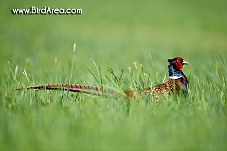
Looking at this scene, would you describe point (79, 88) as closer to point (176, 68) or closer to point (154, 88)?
point (154, 88)

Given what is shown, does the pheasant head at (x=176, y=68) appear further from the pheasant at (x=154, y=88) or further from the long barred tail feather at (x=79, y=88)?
the long barred tail feather at (x=79, y=88)

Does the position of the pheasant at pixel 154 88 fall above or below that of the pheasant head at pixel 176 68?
below

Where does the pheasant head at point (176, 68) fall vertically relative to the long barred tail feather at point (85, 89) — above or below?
above

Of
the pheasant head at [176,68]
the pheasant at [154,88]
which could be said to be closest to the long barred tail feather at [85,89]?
the pheasant at [154,88]

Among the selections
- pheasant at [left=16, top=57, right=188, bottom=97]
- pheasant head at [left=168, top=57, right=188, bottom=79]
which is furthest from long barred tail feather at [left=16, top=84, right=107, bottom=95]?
pheasant head at [left=168, top=57, right=188, bottom=79]

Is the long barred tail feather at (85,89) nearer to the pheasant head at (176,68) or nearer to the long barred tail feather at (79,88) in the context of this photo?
the long barred tail feather at (79,88)

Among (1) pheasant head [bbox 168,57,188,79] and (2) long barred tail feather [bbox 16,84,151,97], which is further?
(1) pheasant head [bbox 168,57,188,79]

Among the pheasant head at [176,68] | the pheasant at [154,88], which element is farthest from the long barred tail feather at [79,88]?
the pheasant head at [176,68]

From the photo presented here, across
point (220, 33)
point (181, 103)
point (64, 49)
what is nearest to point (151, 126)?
point (181, 103)

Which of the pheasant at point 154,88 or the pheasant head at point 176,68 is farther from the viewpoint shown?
the pheasant head at point 176,68

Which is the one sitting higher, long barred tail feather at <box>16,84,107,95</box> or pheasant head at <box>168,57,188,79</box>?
pheasant head at <box>168,57,188,79</box>

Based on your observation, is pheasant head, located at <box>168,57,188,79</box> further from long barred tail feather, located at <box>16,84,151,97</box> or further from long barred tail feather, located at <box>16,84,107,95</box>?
long barred tail feather, located at <box>16,84,107,95</box>

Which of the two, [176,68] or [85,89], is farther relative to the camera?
[176,68]

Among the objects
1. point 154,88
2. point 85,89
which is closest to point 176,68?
point 154,88
